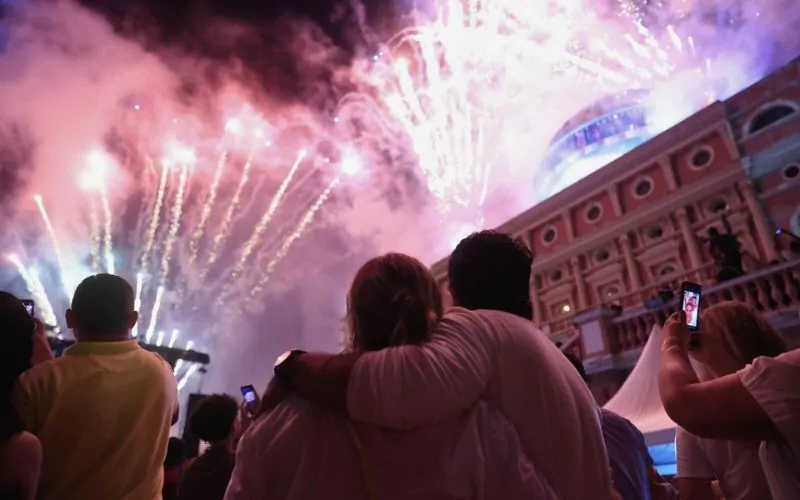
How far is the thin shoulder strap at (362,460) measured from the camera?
1626 mm

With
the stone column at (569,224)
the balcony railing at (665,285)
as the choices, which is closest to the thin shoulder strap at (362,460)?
the balcony railing at (665,285)

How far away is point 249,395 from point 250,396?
0.07ft

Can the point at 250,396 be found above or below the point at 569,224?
below

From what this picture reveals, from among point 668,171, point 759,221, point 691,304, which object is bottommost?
point 691,304

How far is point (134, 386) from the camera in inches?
99.8

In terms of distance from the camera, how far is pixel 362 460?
1671 millimetres

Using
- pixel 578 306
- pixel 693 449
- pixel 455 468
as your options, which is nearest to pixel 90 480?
pixel 455 468

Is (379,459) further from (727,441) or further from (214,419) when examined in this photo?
(214,419)

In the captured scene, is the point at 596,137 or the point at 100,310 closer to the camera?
the point at 100,310

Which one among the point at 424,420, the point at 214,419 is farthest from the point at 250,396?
the point at 424,420

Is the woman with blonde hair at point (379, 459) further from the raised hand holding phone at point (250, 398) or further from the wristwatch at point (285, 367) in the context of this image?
the raised hand holding phone at point (250, 398)

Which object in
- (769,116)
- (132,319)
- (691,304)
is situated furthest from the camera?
(769,116)

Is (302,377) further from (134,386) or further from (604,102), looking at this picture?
(604,102)

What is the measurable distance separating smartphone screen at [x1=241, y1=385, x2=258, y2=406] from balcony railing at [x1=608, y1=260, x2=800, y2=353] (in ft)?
32.2
